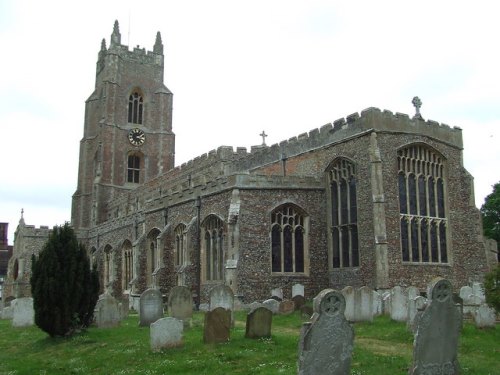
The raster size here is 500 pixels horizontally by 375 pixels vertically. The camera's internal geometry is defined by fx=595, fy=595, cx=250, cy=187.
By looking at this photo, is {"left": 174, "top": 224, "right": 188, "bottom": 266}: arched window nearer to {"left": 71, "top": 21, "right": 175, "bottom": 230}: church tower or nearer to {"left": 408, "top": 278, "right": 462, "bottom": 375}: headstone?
{"left": 408, "top": 278, "right": 462, "bottom": 375}: headstone

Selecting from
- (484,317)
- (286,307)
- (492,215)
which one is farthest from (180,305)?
(492,215)

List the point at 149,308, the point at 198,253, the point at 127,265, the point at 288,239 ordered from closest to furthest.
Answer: the point at 149,308 → the point at 288,239 → the point at 198,253 → the point at 127,265

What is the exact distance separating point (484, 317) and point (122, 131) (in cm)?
3595

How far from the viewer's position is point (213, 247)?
23531mm

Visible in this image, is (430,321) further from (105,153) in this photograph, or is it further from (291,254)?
(105,153)

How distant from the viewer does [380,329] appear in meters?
13.7

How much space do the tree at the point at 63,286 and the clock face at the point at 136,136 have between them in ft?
101

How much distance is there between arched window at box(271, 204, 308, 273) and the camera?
21781 millimetres

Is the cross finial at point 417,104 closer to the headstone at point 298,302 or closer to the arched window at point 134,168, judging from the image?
the headstone at point 298,302

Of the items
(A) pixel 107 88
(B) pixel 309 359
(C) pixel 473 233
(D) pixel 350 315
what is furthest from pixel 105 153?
(B) pixel 309 359

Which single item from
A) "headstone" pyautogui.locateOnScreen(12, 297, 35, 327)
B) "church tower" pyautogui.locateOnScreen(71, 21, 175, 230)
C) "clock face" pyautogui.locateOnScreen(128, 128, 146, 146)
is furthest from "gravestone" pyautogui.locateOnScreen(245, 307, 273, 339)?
"clock face" pyautogui.locateOnScreen(128, 128, 146, 146)

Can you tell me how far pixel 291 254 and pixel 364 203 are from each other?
3290 mm

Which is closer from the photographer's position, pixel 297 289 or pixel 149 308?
pixel 149 308

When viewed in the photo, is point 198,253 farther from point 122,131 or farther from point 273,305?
Answer: point 122,131
